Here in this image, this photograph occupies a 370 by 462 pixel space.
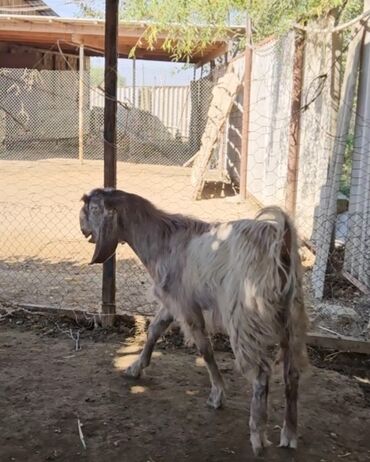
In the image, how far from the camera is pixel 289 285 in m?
2.79

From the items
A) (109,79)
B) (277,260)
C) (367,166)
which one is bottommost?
(277,260)

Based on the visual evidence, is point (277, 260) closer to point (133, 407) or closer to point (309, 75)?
point (133, 407)

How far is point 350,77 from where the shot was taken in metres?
4.92

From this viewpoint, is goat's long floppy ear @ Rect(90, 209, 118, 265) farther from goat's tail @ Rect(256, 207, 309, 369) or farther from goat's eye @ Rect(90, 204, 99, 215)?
goat's tail @ Rect(256, 207, 309, 369)

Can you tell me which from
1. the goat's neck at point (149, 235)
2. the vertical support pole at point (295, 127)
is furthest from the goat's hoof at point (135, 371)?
the vertical support pole at point (295, 127)

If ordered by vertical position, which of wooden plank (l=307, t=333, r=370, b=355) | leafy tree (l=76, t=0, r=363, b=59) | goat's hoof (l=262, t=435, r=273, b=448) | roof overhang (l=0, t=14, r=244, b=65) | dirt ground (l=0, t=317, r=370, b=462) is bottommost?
dirt ground (l=0, t=317, r=370, b=462)

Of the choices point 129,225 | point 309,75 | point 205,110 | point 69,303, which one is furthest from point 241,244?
point 205,110

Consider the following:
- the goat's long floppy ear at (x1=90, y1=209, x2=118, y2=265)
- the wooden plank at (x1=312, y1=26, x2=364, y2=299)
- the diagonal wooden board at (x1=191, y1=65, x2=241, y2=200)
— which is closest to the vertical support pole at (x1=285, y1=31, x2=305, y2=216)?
the wooden plank at (x1=312, y1=26, x2=364, y2=299)

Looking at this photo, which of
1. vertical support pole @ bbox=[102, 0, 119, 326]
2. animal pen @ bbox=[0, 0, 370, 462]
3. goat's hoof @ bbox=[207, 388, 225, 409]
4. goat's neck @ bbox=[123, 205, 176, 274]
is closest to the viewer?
animal pen @ bbox=[0, 0, 370, 462]

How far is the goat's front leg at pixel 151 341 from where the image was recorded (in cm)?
363

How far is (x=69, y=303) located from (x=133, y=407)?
172cm

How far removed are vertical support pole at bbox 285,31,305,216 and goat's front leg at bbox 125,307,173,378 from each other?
2037 millimetres

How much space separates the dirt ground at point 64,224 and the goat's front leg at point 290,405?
1.92 meters

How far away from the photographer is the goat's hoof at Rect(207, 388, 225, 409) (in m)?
3.29
